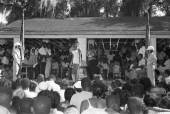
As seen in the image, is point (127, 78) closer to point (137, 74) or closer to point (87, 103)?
point (137, 74)

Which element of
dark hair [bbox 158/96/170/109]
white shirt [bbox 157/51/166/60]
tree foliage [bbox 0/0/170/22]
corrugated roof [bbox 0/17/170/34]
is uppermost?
tree foliage [bbox 0/0/170/22]

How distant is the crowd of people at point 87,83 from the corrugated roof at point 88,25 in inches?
30.5

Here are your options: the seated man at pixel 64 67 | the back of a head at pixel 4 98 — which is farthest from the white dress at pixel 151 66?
the back of a head at pixel 4 98

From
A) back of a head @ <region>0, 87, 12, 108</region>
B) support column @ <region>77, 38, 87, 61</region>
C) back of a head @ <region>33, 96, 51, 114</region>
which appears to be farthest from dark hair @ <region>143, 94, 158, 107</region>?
support column @ <region>77, 38, 87, 61</region>

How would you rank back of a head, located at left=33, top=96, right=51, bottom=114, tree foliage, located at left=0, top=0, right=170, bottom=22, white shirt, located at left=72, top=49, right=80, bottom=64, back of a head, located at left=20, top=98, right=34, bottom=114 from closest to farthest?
back of a head, located at left=33, top=96, right=51, bottom=114 < back of a head, located at left=20, top=98, right=34, bottom=114 < white shirt, located at left=72, top=49, right=80, bottom=64 < tree foliage, located at left=0, top=0, right=170, bottom=22

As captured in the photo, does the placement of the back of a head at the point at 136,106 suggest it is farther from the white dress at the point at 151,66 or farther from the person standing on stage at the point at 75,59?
the person standing on stage at the point at 75,59

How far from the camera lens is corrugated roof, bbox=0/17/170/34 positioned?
11.4 m

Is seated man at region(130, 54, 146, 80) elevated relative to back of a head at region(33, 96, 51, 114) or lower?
lower

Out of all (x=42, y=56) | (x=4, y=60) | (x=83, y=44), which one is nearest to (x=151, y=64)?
(x=83, y=44)

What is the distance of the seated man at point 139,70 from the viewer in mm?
10000

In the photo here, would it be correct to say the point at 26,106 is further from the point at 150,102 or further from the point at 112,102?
the point at 150,102

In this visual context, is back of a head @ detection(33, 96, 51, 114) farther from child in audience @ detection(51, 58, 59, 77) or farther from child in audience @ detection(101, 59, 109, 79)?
child in audience @ detection(51, 58, 59, 77)

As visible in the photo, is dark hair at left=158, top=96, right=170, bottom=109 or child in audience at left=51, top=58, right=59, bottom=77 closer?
dark hair at left=158, top=96, right=170, bottom=109

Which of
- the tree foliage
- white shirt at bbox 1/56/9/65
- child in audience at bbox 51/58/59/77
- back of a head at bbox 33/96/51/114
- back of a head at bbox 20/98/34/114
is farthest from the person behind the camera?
the tree foliage
